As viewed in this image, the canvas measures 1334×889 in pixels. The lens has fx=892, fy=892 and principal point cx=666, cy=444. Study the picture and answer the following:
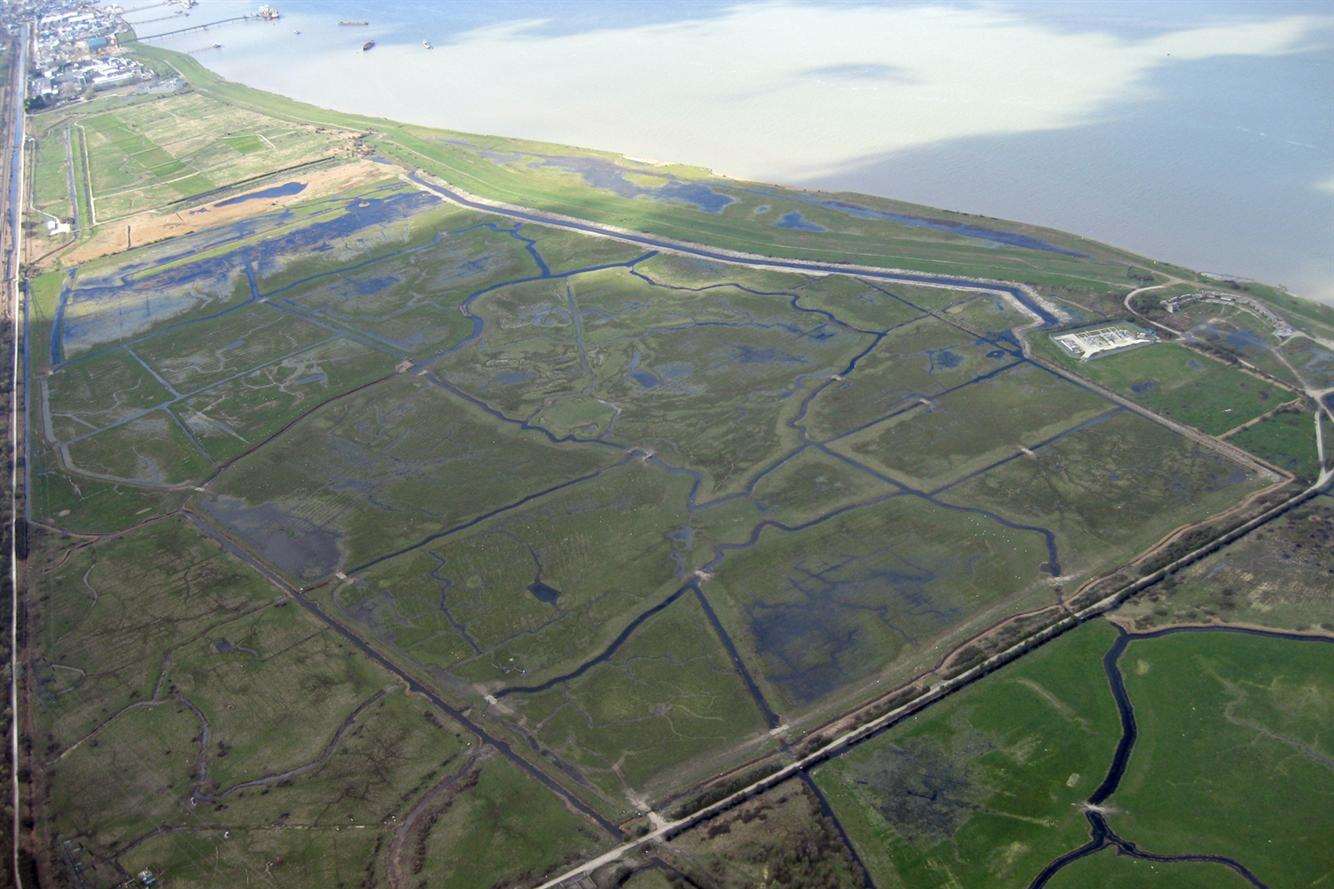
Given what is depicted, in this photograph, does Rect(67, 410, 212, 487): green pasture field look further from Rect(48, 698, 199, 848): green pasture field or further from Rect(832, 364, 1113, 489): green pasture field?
Rect(832, 364, 1113, 489): green pasture field

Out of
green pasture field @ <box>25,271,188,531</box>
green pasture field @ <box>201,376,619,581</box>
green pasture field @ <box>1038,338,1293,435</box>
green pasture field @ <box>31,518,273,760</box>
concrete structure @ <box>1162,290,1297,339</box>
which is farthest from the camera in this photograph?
→ concrete structure @ <box>1162,290,1297,339</box>

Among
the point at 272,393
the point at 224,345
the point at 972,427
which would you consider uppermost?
the point at 224,345

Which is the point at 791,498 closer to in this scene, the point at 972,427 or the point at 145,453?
the point at 972,427

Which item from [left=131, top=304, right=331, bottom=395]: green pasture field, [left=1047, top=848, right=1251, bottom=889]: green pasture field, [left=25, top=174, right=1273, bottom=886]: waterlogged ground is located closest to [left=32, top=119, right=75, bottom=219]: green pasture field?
[left=25, top=174, right=1273, bottom=886]: waterlogged ground

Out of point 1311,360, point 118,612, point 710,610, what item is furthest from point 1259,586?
point 118,612

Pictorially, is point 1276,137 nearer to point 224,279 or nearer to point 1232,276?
point 1232,276

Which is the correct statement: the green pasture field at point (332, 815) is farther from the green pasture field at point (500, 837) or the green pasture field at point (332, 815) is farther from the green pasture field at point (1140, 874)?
the green pasture field at point (1140, 874)

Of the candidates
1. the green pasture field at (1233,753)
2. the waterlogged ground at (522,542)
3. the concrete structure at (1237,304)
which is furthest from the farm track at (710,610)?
→ the concrete structure at (1237,304)

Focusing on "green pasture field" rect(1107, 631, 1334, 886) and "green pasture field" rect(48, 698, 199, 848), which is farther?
"green pasture field" rect(48, 698, 199, 848)

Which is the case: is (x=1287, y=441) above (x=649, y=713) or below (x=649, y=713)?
above
